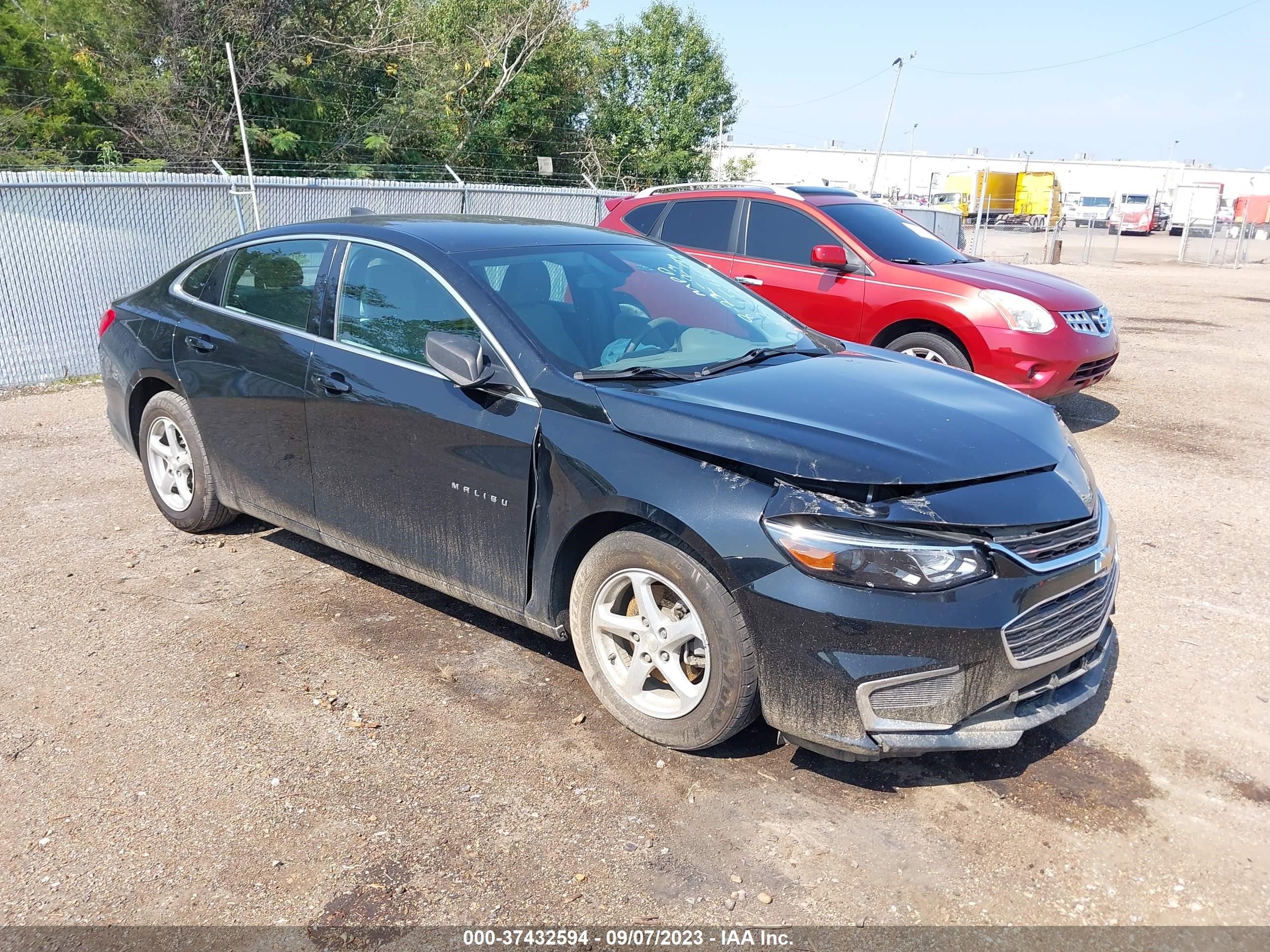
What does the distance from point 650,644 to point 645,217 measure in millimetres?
6475

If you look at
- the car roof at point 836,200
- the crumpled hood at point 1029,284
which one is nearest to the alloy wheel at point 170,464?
the car roof at point 836,200

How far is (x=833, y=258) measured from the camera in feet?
25.4

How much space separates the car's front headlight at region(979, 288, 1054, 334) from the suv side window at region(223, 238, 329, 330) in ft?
16.4

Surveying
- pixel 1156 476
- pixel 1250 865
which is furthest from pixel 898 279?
pixel 1250 865

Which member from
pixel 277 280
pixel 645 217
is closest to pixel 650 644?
pixel 277 280

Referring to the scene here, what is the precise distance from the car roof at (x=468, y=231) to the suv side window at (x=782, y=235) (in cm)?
368

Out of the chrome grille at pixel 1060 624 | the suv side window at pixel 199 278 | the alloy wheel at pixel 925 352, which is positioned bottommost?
the chrome grille at pixel 1060 624

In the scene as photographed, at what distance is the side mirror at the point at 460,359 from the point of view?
362 cm

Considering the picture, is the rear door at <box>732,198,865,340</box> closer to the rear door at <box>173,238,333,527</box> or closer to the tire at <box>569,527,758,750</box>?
the rear door at <box>173,238,333,527</box>

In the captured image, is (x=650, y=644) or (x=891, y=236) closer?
(x=650, y=644)

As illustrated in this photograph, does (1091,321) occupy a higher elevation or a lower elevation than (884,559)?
higher

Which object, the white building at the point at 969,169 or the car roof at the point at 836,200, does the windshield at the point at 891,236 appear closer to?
the car roof at the point at 836,200

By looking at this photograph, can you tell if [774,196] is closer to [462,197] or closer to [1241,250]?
[462,197]

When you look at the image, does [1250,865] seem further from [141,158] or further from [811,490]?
[141,158]
